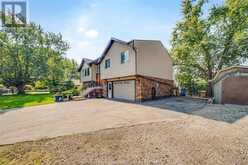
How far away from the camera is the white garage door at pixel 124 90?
16.5m

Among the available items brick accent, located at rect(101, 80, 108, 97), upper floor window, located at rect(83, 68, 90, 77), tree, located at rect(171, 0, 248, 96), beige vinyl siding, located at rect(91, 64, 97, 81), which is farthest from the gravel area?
upper floor window, located at rect(83, 68, 90, 77)

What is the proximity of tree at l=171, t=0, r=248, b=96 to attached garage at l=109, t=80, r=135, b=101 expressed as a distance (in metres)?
8.75

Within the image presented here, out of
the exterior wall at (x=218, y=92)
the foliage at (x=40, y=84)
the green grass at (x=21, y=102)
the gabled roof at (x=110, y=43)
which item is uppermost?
the gabled roof at (x=110, y=43)

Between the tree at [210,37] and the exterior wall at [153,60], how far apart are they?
3.40 metres

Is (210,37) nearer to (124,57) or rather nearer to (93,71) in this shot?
(124,57)

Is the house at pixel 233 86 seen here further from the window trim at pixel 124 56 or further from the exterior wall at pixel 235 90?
the window trim at pixel 124 56

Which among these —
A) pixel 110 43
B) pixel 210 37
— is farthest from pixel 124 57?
pixel 210 37

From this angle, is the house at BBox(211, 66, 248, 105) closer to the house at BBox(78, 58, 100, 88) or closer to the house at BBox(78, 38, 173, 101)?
the house at BBox(78, 38, 173, 101)

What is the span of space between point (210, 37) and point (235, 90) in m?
10.3

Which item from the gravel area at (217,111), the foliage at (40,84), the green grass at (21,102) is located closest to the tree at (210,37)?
the gravel area at (217,111)

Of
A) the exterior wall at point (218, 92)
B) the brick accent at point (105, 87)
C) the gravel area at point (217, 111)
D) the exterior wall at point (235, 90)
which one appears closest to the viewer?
the gravel area at point (217, 111)

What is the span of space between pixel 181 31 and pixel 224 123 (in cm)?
1751

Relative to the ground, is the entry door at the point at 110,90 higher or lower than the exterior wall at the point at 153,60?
lower

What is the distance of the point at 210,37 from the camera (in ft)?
63.6
